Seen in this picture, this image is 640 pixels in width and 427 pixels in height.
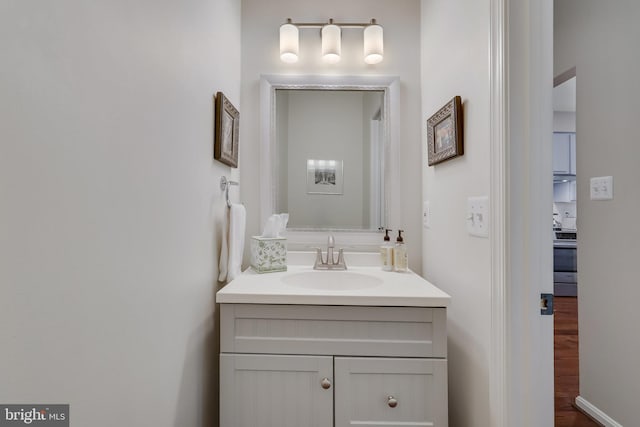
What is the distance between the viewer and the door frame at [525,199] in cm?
86

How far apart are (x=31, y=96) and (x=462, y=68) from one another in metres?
1.27

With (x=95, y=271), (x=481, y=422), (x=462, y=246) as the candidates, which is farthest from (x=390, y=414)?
(x=95, y=271)

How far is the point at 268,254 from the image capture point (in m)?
1.42

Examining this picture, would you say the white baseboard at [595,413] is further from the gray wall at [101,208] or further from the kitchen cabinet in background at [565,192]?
the kitchen cabinet in background at [565,192]

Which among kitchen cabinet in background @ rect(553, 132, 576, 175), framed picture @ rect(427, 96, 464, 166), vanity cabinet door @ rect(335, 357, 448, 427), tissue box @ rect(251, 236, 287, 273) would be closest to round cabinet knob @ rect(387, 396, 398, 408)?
vanity cabinet door @ rect(335, 357, 448, 427)

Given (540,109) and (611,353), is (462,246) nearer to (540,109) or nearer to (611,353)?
(540,109)

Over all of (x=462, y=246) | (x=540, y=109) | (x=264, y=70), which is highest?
(x=264, y=70)

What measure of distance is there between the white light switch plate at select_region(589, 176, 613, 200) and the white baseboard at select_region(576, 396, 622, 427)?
1.10m

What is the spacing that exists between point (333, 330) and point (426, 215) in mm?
820

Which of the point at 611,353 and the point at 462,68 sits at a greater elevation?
the point at 462,68

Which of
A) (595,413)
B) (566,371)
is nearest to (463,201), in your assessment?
(595,413)

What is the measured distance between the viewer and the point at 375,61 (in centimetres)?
160

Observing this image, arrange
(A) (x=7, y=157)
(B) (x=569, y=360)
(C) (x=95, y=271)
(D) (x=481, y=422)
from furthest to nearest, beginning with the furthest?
(B) (x=569, y=360)
(D) (x=481, y=422)
(C) (x=95, y=271)
(A) (x=7, y=157)

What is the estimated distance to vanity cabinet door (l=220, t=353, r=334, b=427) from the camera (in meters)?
1.04
